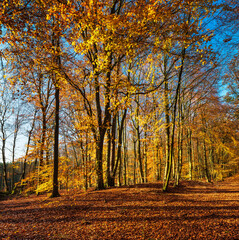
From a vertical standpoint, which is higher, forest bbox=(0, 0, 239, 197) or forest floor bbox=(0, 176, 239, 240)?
forest bbox=(0, 0, 239, 197)

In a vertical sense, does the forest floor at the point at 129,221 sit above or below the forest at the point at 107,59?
below

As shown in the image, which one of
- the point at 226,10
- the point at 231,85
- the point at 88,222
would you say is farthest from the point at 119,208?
the point at 231,85

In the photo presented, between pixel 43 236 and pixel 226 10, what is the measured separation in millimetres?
8265

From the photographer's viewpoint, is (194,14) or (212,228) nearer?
(212,228)

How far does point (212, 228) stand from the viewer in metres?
3.58

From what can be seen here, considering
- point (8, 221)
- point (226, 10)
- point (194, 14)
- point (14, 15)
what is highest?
point (194, 14)

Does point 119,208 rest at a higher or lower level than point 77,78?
lower

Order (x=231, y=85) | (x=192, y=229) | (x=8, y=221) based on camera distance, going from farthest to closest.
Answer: (x=231, y=85) < (x=8, y=221) < (x=192, y=229)

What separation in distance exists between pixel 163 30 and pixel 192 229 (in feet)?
18.7

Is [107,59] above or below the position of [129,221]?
above

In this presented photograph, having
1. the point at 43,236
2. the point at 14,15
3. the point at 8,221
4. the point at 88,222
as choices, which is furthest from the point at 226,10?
the point at 8,221

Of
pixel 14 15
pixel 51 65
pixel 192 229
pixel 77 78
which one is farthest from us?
pixel 77 78

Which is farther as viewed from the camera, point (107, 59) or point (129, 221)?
point (107, 59)

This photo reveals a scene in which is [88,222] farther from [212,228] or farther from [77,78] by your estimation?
[77,78]
